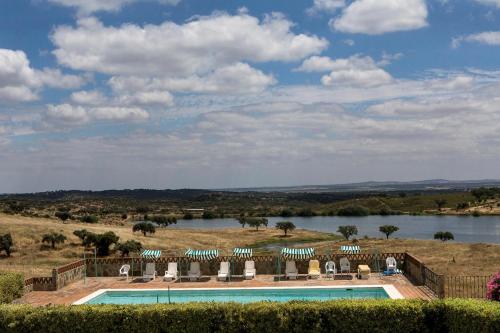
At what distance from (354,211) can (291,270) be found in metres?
98.5

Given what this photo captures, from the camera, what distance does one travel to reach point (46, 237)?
4272 centimetres

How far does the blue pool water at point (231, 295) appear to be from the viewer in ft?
63.0

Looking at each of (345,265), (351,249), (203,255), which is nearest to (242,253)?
(203,255)

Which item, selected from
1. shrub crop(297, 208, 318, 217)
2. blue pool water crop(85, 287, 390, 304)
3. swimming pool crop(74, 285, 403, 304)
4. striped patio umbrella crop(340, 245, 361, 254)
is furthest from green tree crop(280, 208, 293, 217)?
blue pool water crop(85, 287, 390, 304)

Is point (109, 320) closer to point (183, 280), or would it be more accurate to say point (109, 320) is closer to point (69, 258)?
point (183, 280)

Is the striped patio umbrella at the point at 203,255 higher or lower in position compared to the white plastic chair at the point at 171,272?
higher

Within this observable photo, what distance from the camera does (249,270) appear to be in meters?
22.1

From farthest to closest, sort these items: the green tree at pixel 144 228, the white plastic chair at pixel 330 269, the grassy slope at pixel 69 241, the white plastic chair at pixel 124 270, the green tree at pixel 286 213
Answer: the green tree at pixel 286 213, the green tree at pixel 144 228, the grassy slope at pixel 69 241, the white plastic chair at pixel 124 270, the white plastic chair at pixel 330 269

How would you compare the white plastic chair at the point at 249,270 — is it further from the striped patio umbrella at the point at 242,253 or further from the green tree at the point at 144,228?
the green tree at the point at 144,228

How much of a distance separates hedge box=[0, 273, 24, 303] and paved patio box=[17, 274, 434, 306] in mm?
361

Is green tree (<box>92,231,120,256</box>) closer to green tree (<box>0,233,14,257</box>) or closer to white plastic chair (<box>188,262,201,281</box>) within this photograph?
green tree (<box>0,233,14,257</box>)

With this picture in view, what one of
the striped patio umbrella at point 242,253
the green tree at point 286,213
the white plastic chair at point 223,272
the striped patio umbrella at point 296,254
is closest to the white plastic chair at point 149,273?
the white plastic chair at point 223,272

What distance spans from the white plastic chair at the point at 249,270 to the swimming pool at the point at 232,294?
6.36ft

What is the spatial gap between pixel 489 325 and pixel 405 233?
64081 millimetres
